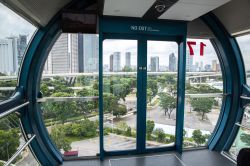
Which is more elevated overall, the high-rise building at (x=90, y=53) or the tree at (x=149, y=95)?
the high-rise building at (x=90, y=53)

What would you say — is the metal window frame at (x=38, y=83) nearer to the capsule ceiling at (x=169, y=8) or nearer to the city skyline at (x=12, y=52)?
the city skyline at (x=12, y=52)

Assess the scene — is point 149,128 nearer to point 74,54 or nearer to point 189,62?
point 189,62

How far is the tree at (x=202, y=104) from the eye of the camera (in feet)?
16.1

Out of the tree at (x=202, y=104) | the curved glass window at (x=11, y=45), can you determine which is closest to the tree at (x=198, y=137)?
the tree at (x=202, y=104)

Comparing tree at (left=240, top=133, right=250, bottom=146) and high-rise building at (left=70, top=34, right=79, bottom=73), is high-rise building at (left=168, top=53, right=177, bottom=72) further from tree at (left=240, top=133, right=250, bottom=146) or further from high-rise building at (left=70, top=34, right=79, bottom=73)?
tree at (left=240, top=133, right=250, bottom=146)

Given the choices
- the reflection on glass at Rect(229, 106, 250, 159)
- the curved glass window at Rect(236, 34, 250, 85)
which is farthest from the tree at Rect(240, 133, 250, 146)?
the curved glass window at Rect(236, 34, 250, 85)

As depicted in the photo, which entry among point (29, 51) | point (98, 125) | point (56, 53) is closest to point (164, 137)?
point (98, 125)

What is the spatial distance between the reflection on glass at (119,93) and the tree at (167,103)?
0.71m

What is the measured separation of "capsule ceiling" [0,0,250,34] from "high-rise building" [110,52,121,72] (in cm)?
88

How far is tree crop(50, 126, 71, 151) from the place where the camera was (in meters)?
4.36

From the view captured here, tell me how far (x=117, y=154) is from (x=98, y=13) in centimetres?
302

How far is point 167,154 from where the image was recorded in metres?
4.46

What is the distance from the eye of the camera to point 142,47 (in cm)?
431

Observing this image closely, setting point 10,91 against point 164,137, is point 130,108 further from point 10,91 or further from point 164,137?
point 10,91
